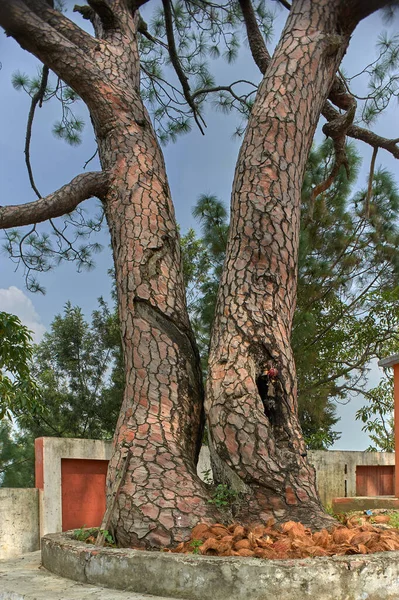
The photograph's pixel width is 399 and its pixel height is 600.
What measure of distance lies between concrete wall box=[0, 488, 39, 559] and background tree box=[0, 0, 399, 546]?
197 centimetres

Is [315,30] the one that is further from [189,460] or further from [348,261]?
[348,261]

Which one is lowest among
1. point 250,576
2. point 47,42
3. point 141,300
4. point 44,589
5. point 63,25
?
point 44,589

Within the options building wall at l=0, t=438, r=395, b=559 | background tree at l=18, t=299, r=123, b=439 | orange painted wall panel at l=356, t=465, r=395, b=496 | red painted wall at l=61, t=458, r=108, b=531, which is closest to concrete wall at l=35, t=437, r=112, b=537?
building wall at l=0, t=438, r=395, b=559

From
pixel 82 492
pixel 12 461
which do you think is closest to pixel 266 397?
pixel 82 492

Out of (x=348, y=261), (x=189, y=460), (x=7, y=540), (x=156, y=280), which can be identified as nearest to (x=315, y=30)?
(x=156, y=280)

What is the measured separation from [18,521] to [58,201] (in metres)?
2.63

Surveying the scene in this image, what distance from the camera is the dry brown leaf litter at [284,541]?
3.00 metres

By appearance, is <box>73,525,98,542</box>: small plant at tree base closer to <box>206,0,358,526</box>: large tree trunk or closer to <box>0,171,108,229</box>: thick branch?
<box>206,0,358,526</box>: large tree trunk

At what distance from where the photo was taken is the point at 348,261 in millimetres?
12742

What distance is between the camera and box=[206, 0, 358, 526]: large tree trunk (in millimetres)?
3617

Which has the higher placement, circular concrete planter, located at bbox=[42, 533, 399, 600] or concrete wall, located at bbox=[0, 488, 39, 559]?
circular concrete planter, located at bbox=[42, 533, 399, 600]

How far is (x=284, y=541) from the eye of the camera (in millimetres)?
3104

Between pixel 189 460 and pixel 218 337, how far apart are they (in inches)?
29.3

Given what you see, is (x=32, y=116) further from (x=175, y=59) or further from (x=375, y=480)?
(x=375, y=480)
